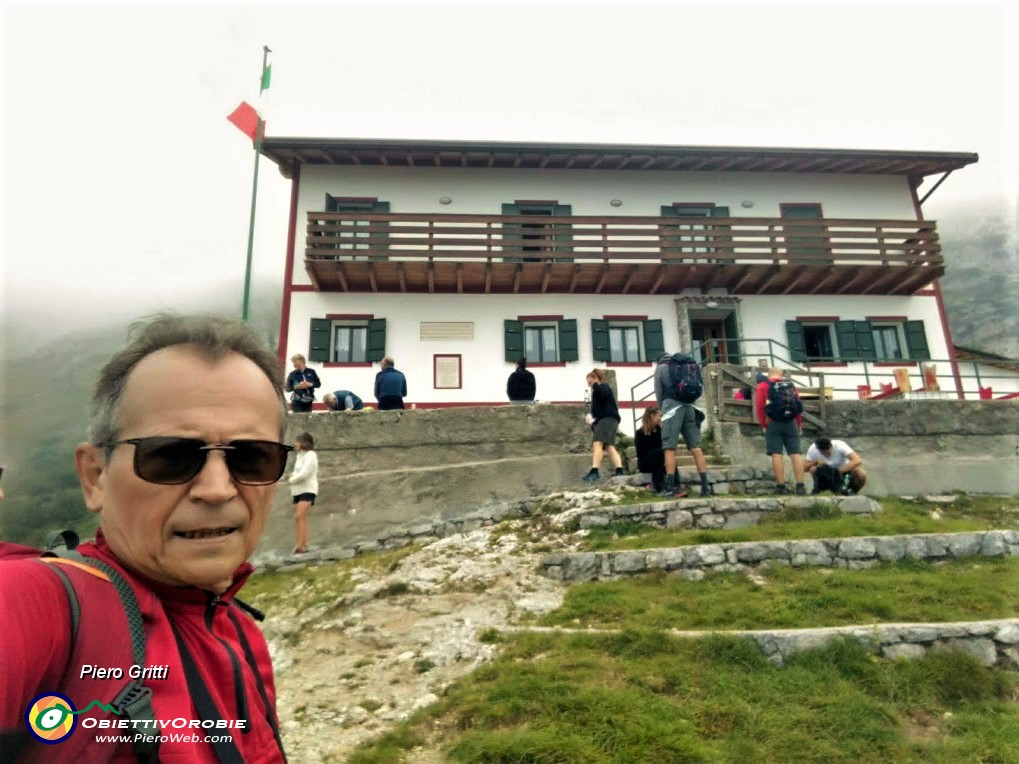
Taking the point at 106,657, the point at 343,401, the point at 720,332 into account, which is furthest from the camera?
the point at 720,332

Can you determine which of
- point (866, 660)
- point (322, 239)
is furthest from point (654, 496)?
point (322, 239)

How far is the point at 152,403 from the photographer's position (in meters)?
1.45

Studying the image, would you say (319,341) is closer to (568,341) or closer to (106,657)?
(568,341)

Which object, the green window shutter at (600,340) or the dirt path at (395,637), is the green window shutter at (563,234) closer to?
the green window shutter at (600,340)

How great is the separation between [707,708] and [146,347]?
4739 millimetres

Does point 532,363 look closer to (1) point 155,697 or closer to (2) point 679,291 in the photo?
(2) point 679,291

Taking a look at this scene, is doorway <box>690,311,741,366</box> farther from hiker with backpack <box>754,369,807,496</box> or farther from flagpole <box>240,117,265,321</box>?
flagpole <box>240,117,265,321</box>

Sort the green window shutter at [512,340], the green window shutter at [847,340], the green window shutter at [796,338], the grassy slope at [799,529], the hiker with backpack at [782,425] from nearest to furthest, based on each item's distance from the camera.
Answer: the grassy slope at [799,529] → the hiker with backpack at [782,425] → the green window shutter at [512,340] → the green window shutter at [847,340] → the green window shutter at [796,338]

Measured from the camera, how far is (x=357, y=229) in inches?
728

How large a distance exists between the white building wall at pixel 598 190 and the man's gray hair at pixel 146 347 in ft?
62.2

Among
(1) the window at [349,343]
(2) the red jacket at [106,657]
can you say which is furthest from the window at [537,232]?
(2) the red jacket at [106,657]

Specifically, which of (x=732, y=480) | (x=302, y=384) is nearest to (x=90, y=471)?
(x=732, y=480)

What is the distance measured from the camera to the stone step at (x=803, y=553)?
7.44 m

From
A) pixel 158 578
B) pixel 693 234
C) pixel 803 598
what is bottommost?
pixel 803 598
